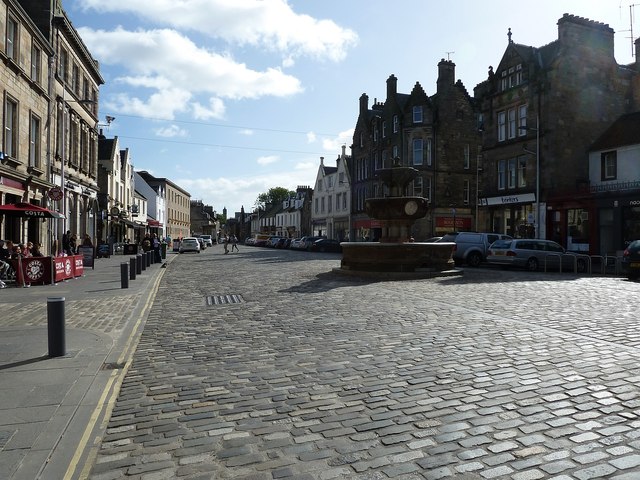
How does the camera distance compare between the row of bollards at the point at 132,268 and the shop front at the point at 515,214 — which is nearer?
the row of bollards at the point at 132,268

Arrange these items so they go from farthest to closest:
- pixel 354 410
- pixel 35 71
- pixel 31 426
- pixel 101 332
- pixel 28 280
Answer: pixel 35 71
pixel 28 280
pixel 101 332
pixel 354 410
pixel 31 426

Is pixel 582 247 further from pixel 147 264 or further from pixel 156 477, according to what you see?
pixel 156 477

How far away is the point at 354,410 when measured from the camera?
177 inches

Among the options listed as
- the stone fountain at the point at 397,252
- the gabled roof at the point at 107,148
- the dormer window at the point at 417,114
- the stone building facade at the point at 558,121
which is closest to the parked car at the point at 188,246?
the gabled roof at the point at 107,148

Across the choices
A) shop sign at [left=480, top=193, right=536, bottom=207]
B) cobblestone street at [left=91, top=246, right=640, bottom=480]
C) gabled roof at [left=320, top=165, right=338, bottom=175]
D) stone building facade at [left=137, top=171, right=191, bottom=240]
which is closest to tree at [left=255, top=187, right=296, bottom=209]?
stone building facade at [left=137, top=171, right=191, bottom=240]

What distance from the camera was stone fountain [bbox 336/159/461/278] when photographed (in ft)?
58.9

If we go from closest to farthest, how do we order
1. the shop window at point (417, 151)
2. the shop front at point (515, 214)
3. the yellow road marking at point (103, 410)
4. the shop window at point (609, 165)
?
1. the yellow road marking at point (103, 410)
2. the shop window at point (609, 165)
3. the shop front at point (515, 214)
4. the shop window at point (417, 151)

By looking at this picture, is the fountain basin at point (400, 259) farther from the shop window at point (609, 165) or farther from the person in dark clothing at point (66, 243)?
the shop window at point (609, 165)

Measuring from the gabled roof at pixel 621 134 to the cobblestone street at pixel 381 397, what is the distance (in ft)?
79.5

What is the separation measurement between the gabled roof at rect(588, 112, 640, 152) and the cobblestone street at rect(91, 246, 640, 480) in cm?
2424

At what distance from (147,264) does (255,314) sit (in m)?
17.1

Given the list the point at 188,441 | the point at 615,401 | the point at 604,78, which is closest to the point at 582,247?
the point at 604,78

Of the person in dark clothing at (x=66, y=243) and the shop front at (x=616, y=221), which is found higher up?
the shop front at (x=616, y=221)

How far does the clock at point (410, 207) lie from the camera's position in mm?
19453
